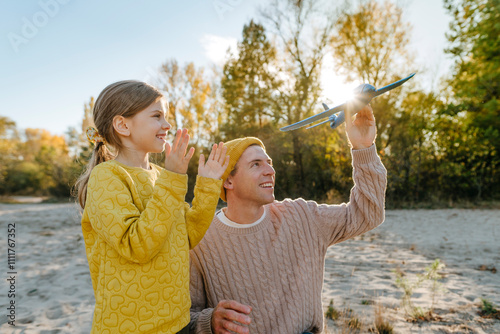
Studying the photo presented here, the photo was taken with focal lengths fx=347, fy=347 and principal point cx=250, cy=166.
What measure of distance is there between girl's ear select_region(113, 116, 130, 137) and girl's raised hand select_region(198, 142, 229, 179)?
1.24ft

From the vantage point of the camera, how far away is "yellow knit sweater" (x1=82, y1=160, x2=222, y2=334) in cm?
138

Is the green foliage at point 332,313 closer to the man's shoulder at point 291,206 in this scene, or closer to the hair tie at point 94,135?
the man's shoulder at point 291,206

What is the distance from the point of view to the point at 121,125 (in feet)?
5.47

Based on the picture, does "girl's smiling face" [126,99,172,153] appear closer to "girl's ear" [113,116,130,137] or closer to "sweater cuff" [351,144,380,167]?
"girl's ear" [113,116,130,137]

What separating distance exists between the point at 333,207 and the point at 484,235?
23.1 feet

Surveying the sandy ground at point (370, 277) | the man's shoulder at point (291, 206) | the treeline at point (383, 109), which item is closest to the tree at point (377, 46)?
Answer: the treeline at point (383, 109)

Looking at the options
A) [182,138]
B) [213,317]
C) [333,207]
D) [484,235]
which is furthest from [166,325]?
[484,235]

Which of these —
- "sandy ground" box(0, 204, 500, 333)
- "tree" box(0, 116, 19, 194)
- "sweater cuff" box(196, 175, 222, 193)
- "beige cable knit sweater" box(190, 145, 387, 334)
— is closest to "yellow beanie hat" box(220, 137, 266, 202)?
"beige cable knit sweater" box(190, 145, 387, 334)

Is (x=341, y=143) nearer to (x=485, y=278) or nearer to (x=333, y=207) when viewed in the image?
(x=485, y=278)

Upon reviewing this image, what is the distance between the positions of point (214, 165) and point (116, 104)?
552mm

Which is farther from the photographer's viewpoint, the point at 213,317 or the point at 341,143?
the point at 341,143

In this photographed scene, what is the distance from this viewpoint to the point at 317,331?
209 cm

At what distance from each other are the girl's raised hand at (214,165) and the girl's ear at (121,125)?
1.24 feet

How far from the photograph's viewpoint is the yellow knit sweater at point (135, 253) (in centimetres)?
138
